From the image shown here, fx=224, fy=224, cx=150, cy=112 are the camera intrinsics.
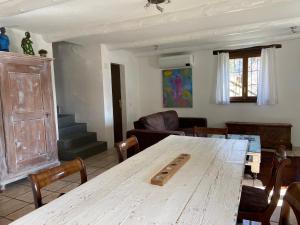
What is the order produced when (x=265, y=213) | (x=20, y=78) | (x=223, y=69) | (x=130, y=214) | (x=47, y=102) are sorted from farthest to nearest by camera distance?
(x=223, y=69)
(x=47, y=102)
(x=20, y=78)
(x=265, y=213)
(x=130, y=214)

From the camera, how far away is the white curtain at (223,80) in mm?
5277

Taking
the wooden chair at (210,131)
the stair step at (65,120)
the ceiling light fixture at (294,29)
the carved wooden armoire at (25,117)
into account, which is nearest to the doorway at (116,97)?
the stair step at (65,120)

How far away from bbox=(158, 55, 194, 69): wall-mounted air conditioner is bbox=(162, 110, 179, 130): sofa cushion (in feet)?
4.20

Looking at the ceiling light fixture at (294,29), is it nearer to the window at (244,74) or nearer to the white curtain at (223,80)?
the window at (244,74)

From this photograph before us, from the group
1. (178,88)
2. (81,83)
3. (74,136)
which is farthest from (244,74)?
(74,136)

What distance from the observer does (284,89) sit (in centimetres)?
493

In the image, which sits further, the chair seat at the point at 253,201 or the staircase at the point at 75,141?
the staircase at the point at 75,141

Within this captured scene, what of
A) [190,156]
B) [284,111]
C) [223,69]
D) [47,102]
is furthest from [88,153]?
[284,111]

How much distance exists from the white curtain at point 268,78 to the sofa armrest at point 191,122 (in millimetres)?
1372

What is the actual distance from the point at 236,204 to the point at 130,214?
47 centimetres

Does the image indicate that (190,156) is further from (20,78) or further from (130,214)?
(20,78)

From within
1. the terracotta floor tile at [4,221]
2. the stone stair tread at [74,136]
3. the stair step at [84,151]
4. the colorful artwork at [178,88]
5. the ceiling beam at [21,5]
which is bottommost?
the terracotta floor tile at [4,221]

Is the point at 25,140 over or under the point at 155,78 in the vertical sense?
under

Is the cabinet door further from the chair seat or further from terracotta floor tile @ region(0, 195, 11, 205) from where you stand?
the chair seat
